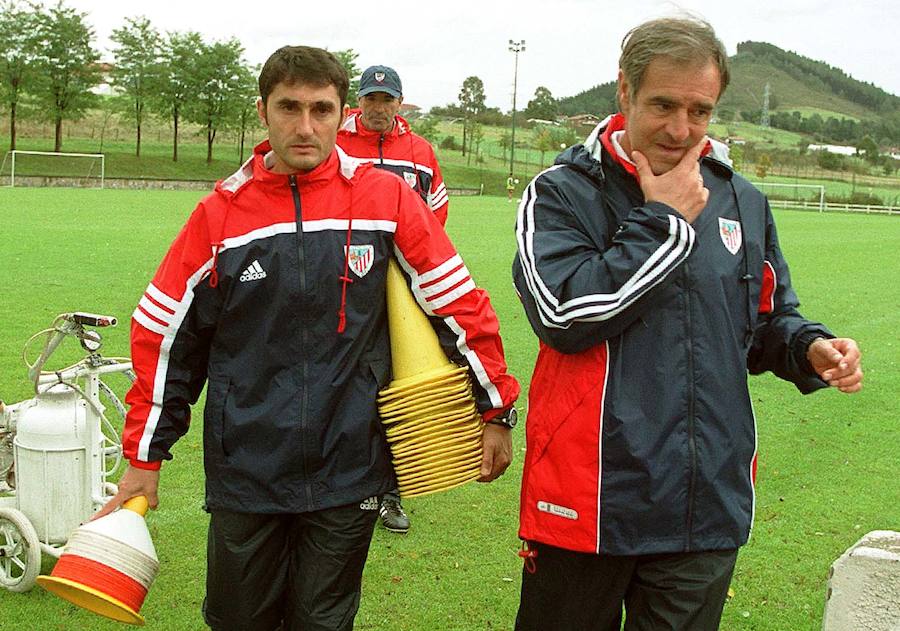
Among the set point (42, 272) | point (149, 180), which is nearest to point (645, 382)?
point (42, 272)

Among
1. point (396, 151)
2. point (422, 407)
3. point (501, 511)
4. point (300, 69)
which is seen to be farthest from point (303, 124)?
point (396, 151)

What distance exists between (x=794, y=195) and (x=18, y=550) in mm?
70897

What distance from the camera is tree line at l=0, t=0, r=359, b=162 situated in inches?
2327

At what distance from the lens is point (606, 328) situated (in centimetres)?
263

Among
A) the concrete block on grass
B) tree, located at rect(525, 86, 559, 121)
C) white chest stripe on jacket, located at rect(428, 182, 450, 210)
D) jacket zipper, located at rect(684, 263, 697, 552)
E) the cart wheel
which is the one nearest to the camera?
the concrete block on grass

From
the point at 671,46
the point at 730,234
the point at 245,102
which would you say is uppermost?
the point at 245,102

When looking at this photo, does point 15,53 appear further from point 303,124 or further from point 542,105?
point 542,105

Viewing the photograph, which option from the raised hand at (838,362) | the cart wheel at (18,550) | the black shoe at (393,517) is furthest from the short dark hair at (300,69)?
the black shoe at (393,517)

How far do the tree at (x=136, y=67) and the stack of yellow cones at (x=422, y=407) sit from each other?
63974mm

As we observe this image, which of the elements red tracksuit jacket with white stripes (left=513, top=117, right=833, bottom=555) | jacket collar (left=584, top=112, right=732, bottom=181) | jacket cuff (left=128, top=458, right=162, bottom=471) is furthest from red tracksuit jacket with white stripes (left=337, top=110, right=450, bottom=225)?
red tracksuit jacket with white stripes (left=513, top=117, right=833, bottom=555)

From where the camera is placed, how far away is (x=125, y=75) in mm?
64875

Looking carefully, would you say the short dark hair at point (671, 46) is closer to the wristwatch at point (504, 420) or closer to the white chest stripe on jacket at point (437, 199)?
the wristwatch at point (504, 420)

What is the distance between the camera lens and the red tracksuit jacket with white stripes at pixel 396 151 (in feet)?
21.5

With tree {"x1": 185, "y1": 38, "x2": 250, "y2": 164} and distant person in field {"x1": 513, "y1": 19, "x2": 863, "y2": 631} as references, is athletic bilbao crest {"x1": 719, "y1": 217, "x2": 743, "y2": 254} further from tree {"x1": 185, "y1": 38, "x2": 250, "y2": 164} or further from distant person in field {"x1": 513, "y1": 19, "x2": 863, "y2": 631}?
tree {"x1": 185, "y1": 38, "x2": 250, "y2": 164}
